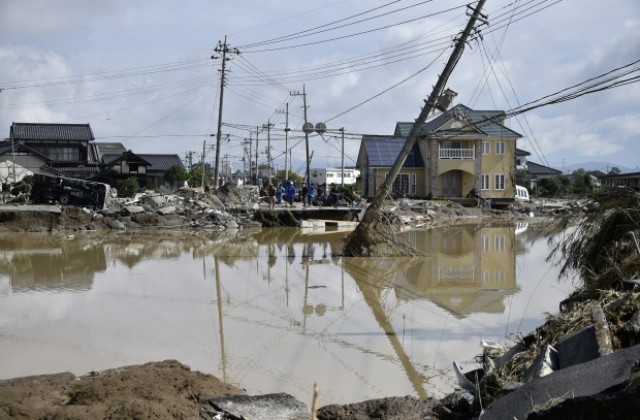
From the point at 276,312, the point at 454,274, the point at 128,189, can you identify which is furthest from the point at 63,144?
the point at 276,312

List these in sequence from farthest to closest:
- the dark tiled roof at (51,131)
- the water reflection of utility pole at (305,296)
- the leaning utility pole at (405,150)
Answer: the dark tiled roof at (51,131) → the leaning utility pole at (405,150) → the water reflection of utility pole at (305,296)

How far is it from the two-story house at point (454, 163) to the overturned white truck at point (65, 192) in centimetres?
2248

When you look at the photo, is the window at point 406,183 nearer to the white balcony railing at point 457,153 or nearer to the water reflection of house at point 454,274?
the white balcony railing at point 457,153

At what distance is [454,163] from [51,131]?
3275 centimetres

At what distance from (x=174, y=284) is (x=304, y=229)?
56.3 feet

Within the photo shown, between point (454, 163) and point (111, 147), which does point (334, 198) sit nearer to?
point (454, 163)

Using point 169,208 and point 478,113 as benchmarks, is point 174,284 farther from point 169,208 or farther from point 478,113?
point 478,113

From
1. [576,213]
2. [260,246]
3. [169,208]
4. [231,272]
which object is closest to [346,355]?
[576,213]

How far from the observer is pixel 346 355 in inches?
366

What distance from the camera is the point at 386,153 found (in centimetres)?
5097

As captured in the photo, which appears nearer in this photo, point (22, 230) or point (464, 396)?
point (464, 396)

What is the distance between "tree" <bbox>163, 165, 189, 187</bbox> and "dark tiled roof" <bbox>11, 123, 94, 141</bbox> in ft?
22.8

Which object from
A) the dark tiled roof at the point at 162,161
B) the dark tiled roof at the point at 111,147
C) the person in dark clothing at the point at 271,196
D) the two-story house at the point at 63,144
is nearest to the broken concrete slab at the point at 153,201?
the person in dark clothing at the point at 271,196

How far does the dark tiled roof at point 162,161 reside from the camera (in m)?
61.5
